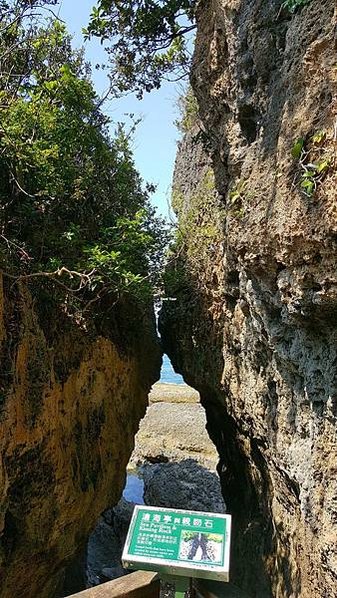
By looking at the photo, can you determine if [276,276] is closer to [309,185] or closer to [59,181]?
[309,185]

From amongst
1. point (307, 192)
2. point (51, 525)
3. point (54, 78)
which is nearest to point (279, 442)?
point (307, 192)

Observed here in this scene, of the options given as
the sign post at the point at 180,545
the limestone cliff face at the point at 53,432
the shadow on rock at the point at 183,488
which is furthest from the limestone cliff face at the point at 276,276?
the shadow on rock at the point at 183,488

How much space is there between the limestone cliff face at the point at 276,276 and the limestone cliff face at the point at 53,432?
1.82m

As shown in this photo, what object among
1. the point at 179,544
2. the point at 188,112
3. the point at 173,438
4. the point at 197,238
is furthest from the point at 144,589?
the point at 173,438

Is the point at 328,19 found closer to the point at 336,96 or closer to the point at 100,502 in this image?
the point at 336,96

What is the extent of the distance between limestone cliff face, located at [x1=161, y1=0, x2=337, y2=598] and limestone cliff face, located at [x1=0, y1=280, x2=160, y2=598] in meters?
1.82

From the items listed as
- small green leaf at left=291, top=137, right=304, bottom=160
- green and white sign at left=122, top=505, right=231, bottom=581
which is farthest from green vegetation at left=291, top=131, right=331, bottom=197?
green and white sign at left=122, top=505, right=231, bottom=581

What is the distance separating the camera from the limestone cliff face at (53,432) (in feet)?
17.3

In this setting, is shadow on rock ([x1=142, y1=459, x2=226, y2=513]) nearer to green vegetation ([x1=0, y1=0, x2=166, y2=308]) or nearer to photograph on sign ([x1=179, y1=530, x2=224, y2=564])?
green vegetation ([x1=0, y1=0, x2=166, y2=308])

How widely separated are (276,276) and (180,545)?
7.92 feet

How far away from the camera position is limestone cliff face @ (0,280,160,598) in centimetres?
526

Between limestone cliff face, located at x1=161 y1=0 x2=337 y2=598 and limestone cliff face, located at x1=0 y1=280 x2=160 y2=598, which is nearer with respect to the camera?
limestone cliff face, located at x1=161 y1=0 x2=337 y2=598

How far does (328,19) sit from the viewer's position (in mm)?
3418

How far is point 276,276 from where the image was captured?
4.37 metres
